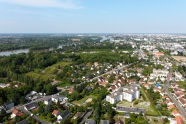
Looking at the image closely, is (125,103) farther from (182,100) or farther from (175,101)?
(182,100)

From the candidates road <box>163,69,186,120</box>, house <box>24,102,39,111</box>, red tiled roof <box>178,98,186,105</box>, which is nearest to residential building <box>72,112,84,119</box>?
house <box>24,102,39,111</box>

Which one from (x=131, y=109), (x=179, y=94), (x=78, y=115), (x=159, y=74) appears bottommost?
(x=131, y=109)

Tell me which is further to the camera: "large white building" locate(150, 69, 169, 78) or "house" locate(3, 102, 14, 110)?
"large white building" locate(150, 69, 169, 78)

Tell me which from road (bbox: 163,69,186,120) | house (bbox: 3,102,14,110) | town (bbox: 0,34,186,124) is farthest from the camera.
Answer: house (bbox: 3,102,14,110)

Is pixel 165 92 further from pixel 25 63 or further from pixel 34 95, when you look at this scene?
pixel 25 63

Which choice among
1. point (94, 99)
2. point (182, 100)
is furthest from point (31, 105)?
point (182, 100)

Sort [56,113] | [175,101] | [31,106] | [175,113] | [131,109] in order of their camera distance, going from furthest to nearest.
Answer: [175,101], [31,106], [131,109], [175,113], [56,113]

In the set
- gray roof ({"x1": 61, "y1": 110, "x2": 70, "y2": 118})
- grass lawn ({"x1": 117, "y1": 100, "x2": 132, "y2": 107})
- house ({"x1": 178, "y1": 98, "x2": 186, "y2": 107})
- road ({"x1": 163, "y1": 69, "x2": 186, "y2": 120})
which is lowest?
grass lawn ({"x1": 117, "y1": 100, "x2": 132, "y2": 107})

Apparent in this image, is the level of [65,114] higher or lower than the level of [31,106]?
higher

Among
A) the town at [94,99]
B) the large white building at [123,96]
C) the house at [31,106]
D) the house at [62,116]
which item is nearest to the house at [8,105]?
the town at [94,99]

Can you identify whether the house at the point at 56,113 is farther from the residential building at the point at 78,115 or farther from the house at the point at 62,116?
the residential building at the point at 78,115

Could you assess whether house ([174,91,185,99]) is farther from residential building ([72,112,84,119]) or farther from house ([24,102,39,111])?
house ([24,102,39,111])
